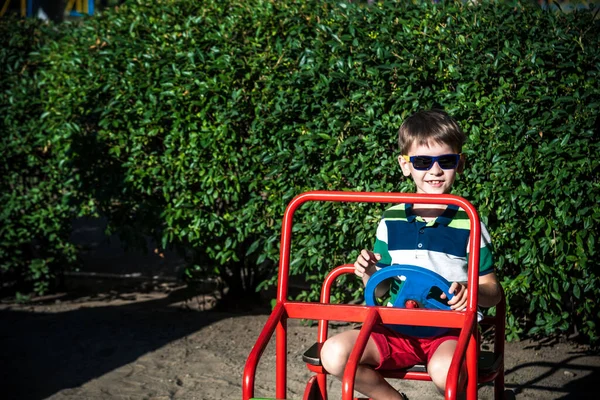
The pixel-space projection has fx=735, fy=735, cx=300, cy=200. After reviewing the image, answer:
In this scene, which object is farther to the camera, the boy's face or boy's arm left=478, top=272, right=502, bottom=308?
the boy's face

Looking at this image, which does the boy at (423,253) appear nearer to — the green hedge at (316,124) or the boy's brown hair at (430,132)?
the boy's brown hair at (430,132)

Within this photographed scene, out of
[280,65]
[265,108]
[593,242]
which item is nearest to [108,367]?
[265,108]

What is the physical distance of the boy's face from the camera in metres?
2.87

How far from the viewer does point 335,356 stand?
267cm

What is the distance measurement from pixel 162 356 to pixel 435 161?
2457 mm

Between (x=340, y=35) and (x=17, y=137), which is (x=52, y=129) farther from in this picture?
(x=340, y=35)

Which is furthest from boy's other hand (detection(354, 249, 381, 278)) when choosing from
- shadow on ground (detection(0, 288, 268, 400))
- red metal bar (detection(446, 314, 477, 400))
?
shadow on ground (detection(0, 288, 268, 400))

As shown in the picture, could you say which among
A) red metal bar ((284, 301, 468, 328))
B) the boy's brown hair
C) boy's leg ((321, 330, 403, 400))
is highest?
the boy's brown hair

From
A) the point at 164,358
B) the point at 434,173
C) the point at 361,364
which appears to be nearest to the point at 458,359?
the point at 361,364

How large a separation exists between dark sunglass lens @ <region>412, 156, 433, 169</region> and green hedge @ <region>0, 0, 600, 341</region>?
1192 mm

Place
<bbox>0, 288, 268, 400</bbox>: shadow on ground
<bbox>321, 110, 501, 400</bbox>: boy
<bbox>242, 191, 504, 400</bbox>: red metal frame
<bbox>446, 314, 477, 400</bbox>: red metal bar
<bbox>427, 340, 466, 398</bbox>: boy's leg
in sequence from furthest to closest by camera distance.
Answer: <bbox>0, 288, 268, 400</bbox>: shadow on ground, <bbox>321, 110, 501, 400</bbox>: boy, <bbox>427, 340, 466, 398</bbox>: boy's leg, <bbox>242, 191, 504, 400</bbox>: red metal frame, <bbox>446, 314, 477, 400</bbox>: red metal bar

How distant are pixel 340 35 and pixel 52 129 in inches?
89.4

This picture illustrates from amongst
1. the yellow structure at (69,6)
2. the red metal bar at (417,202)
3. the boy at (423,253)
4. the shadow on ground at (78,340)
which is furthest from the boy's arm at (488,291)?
the yellow structure at (69,6)

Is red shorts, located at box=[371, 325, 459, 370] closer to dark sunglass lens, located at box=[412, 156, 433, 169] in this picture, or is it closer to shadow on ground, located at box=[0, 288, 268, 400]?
dark sunglass lens, located at box=[412, 156, 433, 169]
